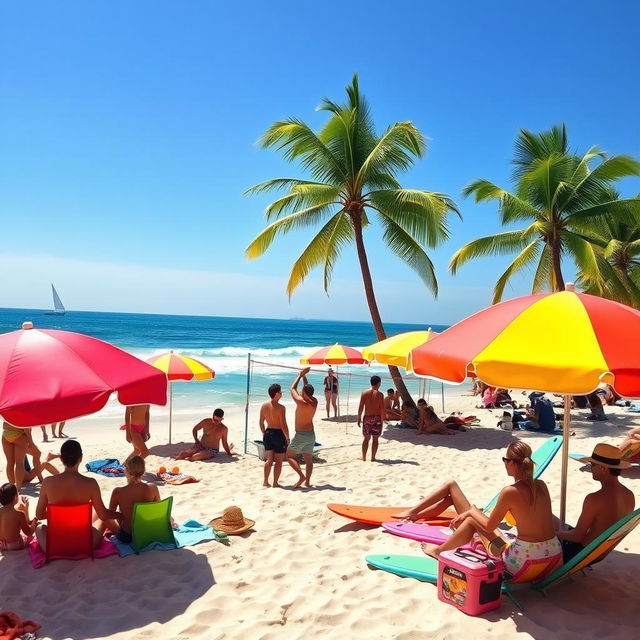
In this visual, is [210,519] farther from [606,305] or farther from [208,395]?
[208,395]

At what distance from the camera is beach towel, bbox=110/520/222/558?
15.2ft

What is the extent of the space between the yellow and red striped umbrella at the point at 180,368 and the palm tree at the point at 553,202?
950 centimetres

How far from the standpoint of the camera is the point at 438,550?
4375 mm

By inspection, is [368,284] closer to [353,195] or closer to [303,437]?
[353,195]

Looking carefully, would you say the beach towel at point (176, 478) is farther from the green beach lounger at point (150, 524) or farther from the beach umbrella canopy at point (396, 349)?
the beach umbrella canopy at point (396, 349)

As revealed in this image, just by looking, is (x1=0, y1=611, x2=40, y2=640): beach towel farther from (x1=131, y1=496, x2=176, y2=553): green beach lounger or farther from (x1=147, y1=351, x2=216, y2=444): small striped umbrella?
(x1=147, y1=351, x2=216, y2=444): small striped umbrella

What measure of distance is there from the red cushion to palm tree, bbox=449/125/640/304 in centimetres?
1326

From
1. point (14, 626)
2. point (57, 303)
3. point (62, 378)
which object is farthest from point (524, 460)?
point (57, 303)

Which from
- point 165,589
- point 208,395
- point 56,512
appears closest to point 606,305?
point 165,589

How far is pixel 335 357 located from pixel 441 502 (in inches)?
325

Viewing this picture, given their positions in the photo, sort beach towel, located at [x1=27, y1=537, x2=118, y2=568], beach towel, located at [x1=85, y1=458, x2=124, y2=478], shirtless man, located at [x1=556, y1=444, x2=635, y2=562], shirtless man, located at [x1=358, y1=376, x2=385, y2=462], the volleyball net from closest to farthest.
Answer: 1. shirtless man, located at [x1=556, y1=444, x2=635, y2=562]
2. beach towel, located at [x1=27, y1=537, x2=118, y2=568]
3. beach towel, located at [x1=85, y1=458, x2=124, y2=478]
4. shirtless man, located at [x1=358, y1=376, x2=385, y2=462]
5. the volleyball net

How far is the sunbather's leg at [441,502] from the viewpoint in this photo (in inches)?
193

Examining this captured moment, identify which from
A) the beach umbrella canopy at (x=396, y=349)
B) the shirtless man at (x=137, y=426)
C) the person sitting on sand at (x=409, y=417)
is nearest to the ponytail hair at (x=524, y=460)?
the beach umbrella canopy at (x=396, y=349)

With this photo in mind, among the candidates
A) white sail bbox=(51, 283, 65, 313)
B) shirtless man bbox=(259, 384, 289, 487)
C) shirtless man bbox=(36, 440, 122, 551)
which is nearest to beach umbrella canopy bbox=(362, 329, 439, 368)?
shirtless man bbox=(259, 384, 289, 487)
